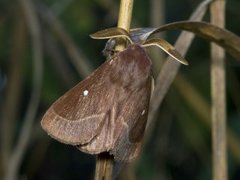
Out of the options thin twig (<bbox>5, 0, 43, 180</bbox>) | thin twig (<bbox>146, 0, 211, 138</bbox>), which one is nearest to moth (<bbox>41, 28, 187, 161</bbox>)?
thin twig (<bbox>146, 0, 211, 138</bbox>)

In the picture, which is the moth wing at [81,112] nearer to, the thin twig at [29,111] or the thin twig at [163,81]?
the thin twig at [163,81]

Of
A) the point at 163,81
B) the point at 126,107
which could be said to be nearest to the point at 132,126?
the point at 126,107

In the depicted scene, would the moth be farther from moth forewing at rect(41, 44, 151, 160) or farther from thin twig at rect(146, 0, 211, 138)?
thin twig at rect(146, 0, 211, 138)

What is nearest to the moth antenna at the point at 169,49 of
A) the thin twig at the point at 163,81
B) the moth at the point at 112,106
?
the moth at the point at 112,106

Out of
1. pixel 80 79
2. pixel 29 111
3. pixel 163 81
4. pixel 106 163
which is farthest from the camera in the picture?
Answer: pixel 80 79

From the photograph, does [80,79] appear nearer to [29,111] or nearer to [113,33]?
[29,111]

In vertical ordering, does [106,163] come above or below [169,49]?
below

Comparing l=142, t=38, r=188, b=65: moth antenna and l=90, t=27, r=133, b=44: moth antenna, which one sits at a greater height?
l=90, t=27, r=133, b=44: moth antenna
